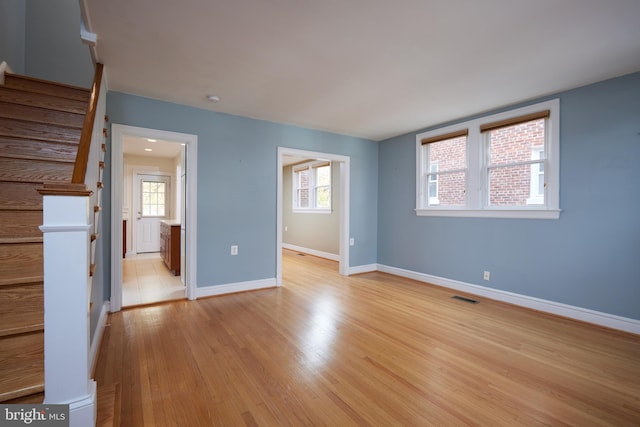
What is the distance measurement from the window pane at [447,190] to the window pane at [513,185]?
1.34ft

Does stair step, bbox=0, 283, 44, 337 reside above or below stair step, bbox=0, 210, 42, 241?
below

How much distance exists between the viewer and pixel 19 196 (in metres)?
2.16

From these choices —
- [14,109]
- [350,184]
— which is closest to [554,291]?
[350,184]

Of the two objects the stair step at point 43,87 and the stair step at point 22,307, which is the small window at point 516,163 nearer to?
the stair step at point 22,307

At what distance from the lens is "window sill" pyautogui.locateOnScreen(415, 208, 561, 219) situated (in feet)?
10.7

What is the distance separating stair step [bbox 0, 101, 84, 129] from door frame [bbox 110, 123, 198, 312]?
0.46 meters

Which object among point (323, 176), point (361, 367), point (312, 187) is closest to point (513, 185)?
point (361, 367)

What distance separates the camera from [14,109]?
253cm

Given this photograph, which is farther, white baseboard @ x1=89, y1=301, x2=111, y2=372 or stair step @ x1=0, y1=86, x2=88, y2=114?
stair step @ x1=0, y1=86, x2=88, y2=114

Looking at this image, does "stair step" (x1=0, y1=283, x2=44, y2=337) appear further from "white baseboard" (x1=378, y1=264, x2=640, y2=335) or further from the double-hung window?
the double-hung window

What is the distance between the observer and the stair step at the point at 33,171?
2199mm

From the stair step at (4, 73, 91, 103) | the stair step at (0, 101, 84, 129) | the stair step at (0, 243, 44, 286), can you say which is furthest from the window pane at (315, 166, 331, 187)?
the stair step at (0, 243, 44, 286)

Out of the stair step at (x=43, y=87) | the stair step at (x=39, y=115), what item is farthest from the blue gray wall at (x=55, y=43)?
the stair step at (x=39, y=115)

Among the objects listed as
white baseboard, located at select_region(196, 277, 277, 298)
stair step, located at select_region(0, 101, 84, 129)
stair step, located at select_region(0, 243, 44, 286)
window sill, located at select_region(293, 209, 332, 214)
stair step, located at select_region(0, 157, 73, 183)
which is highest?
stair step, located at select_region(0, 101, 84, 129)
